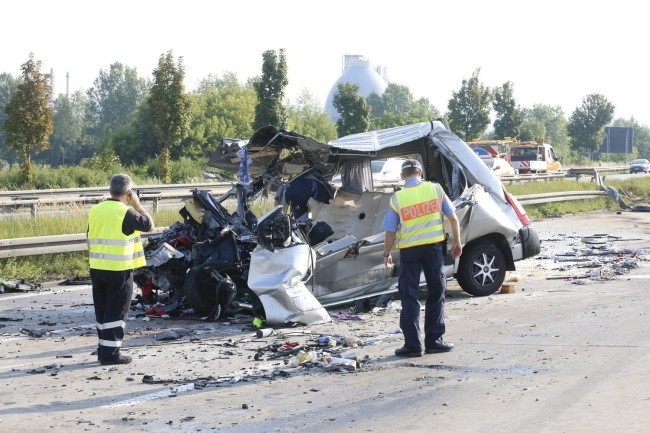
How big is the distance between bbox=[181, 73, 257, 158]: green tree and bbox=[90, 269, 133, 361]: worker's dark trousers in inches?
2234

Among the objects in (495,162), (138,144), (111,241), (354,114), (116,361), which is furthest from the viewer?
(138,144)

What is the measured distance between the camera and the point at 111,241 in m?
8.75

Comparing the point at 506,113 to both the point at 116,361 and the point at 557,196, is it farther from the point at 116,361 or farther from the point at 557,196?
the point at 116,361

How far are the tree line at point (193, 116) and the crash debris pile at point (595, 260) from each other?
1080cm

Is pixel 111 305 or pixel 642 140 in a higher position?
pixel 642 140

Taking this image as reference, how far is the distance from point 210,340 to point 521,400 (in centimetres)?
357

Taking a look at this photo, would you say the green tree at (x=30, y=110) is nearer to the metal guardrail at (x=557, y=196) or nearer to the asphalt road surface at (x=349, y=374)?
the metal guardrail at (x=557, y=196)

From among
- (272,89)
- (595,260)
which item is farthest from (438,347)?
(272,89)

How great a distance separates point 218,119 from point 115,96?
2339 inches

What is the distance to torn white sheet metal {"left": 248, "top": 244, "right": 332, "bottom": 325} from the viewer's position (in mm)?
10062

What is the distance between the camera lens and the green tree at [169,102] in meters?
40.9

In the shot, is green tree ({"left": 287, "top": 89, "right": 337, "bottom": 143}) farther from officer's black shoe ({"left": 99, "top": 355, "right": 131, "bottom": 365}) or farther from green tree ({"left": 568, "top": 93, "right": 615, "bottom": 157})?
officer's black shoe ({"left": 99, "top": 355, "right": 131, "bottom": 365})

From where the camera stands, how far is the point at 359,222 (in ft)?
41.6

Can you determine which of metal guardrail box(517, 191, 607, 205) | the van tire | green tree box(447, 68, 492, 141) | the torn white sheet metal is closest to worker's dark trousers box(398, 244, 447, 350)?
the torn white sheet metal
